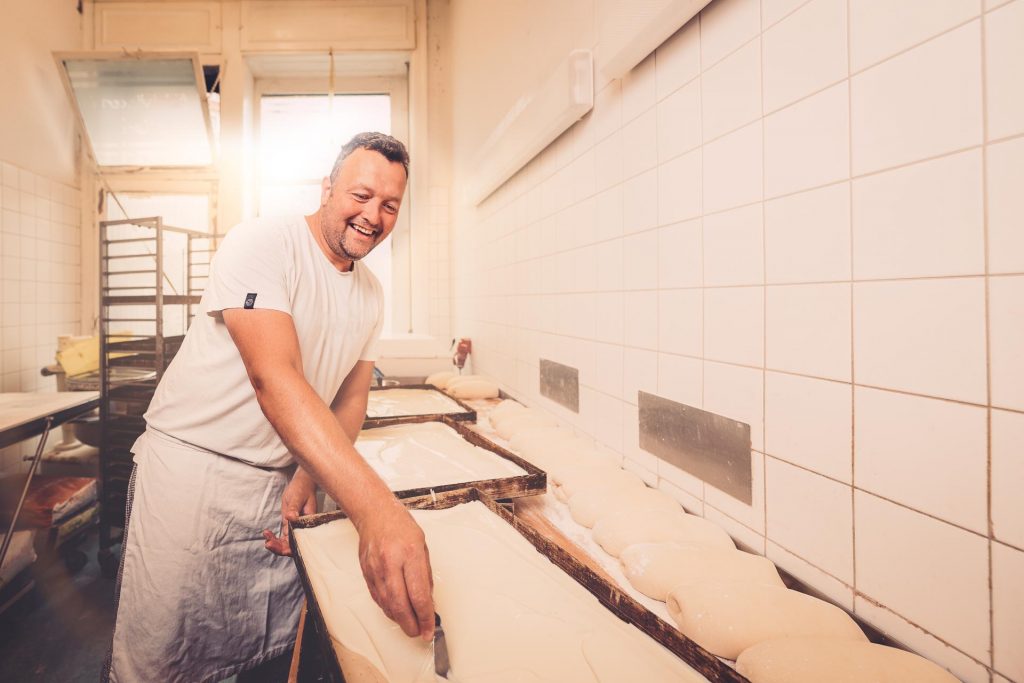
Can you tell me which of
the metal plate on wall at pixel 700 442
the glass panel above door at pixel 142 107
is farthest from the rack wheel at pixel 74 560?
the glass panel above door at pixel 142 107

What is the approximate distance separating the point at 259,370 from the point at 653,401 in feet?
3.32

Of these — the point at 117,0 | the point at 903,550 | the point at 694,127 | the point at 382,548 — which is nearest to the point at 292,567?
the point at 382,548

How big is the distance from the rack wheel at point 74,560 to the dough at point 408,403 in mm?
1756

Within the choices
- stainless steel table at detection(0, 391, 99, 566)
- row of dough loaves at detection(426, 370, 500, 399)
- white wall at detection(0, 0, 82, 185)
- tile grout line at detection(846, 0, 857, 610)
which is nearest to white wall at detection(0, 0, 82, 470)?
white wall at detection(0, 0, 82, 185)

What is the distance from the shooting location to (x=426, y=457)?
1700mm

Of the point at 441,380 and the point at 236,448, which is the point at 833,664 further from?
the point at 441,380

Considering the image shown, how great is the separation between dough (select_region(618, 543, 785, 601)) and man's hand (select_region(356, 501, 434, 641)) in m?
0.47

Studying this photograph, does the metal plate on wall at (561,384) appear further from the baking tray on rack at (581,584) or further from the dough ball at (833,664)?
the dough ball at (833,664)

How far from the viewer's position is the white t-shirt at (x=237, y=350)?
3.85 feet

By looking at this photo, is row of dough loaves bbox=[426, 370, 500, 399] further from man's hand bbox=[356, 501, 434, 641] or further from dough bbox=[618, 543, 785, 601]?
man's hand bbox=[356, 501, 434, 641]

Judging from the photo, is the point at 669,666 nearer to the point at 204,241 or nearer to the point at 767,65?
the point at 767,65

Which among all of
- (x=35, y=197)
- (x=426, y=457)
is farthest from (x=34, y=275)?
(x=426, y=457)

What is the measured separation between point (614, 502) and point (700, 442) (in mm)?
261

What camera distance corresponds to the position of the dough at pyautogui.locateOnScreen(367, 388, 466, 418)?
91.4 inches
